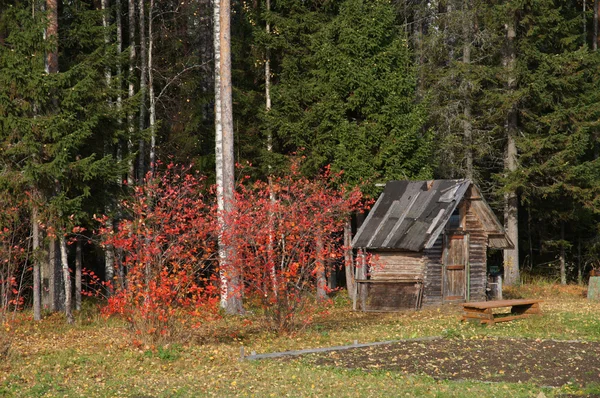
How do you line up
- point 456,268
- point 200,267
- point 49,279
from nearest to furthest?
point 200,267 → point 49,279 → point 456,268

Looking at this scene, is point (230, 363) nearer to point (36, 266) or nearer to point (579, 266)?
point (36, 266)

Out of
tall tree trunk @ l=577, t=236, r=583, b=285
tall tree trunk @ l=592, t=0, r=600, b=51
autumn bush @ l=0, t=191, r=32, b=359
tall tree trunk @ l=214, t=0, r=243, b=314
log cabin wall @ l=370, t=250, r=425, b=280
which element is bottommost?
tall tree trunk @ l=577, t=236, r=583, b=285

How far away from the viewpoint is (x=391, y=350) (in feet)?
52.2

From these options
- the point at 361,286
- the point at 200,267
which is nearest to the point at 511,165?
the point at 361,286

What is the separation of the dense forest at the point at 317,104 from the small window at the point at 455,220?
2.29 meters

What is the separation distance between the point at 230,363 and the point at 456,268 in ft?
46.1

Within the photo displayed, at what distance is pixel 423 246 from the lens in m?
24.9

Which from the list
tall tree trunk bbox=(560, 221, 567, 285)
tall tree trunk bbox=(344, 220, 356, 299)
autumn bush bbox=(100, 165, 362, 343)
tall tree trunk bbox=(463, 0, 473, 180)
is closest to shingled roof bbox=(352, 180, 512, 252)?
tall tree trunk bbox=(344, 220, 356, 299)

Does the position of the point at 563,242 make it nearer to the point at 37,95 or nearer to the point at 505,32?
the point at 505,32

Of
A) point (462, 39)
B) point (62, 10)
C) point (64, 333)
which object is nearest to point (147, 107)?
point (62, 10)

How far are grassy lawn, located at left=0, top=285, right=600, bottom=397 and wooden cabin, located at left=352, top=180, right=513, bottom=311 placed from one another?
3.59 metres

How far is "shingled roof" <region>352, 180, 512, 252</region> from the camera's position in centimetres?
2523

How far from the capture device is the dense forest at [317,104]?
2336 centimetres

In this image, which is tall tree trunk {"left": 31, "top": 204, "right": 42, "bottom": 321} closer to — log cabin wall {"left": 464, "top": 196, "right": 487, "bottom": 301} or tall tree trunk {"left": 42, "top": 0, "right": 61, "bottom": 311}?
tall tree trunk {"left": 42, "top": 0, "right": 61, "bottom": 311}
